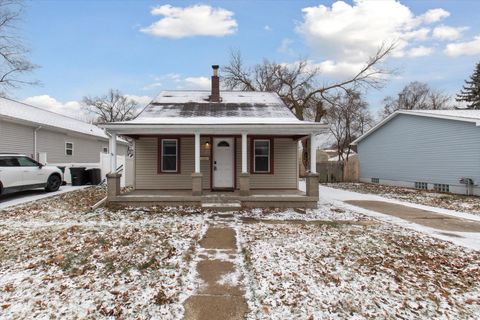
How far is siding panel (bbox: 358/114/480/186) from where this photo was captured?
12.5 m

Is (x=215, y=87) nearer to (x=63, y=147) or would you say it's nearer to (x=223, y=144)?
(x=223, y=144)

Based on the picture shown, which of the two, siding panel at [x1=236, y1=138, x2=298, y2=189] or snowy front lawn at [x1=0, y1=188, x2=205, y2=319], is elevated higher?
siding panel at [x1=236, y1=138, x2=298, y2=189]

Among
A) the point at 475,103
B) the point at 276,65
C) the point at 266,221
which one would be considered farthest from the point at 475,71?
the point at 266,221

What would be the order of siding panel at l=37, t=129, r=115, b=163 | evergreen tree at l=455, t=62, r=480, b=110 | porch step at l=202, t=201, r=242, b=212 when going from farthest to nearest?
1. evergreen tree at l=455, t=62, r=480, b=110
2. siding panel at l=37, t=129, r=115, b=163
3. porch step at l=202, t=201, r=242, b=212

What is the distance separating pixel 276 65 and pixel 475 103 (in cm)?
2731

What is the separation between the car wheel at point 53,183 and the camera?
36.5 feet

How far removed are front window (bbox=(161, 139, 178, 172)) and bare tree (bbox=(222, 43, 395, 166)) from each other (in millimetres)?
16579

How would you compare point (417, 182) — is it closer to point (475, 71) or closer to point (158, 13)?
point (158, 13)

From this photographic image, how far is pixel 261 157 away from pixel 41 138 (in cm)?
1254

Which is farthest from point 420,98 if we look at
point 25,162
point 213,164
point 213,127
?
point 25,162

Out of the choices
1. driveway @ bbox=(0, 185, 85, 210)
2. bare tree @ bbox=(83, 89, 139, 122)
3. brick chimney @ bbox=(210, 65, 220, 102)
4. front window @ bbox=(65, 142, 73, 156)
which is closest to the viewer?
driveway @ bbox=(0, 185, 85, 210)

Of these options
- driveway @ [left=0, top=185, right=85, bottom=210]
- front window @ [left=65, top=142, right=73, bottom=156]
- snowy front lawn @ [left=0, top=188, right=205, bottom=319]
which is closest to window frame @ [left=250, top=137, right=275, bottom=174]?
snowy front lawn @ [left=0, top=188, right=205, bottom=319]

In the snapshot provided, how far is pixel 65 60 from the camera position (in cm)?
1606

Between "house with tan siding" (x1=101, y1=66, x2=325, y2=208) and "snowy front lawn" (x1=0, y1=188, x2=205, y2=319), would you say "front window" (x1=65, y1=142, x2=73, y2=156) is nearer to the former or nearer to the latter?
"house with tan siding" (x1=101, y1=66, x2=325, y2=208)
